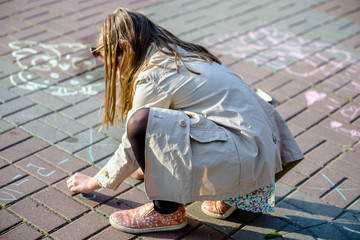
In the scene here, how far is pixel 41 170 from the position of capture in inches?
116

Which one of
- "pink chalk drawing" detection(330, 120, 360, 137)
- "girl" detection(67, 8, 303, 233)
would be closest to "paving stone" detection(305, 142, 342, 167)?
"pink chalk drawing" detection(330, 120, 360, 137)

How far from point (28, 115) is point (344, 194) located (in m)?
2.27

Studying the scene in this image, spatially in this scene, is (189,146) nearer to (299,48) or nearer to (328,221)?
(328,221)

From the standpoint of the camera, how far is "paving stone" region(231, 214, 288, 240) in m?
2.51

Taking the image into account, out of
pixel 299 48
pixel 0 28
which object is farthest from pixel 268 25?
pixel 0 28

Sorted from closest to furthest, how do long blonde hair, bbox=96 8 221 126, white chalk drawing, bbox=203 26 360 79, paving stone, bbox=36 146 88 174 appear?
long blonde hair, bbox=96 8 221 126, paving stone, bbox=36 146 88 174, white chalk drawing, bbox=203 26 360 79

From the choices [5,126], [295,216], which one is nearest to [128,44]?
[295,216]

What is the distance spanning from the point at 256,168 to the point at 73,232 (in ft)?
3.29

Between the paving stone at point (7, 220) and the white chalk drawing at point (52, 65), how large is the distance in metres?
1.43

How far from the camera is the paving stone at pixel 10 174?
2.82 meters

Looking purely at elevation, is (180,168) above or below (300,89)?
above

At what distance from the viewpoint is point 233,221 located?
2625 millimetres

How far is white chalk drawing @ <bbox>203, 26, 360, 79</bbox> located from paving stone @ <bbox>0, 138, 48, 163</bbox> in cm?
213

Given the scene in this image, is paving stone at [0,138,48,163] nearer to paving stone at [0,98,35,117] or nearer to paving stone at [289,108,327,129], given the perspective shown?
paving stone at [0,98,35,117]
